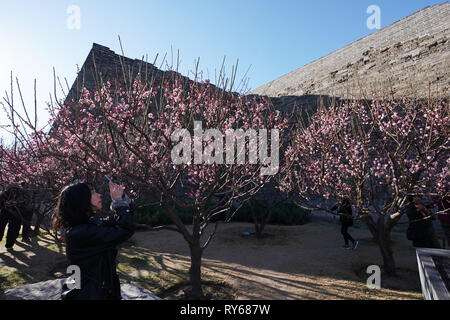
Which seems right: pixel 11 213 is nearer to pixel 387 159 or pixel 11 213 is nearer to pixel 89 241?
pixel 89 241

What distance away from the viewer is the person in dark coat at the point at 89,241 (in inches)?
78.0

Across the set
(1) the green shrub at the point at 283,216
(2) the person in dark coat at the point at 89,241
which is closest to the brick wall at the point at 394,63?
(1) the green shrub at the point at 283,216

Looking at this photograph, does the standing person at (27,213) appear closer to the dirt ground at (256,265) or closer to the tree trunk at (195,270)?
the dirt ground at (256,265)

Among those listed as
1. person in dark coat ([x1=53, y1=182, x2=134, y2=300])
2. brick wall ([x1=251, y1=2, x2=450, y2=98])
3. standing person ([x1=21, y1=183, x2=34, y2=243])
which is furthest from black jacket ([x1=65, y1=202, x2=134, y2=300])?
brick wall ([x1=251, y1=2, x2=450, y2=98])

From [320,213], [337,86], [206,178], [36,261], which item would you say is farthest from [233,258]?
[337,86]

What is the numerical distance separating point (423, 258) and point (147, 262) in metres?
4.81

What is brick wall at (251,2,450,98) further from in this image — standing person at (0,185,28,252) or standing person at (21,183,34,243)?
standing person at (0,185,28,252)

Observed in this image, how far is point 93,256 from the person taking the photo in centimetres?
203

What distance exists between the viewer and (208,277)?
15.8 ft

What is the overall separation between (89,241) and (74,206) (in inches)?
11.5

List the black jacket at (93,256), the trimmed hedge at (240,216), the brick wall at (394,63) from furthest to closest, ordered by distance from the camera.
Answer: the brick wall at (394,63) → the trimmed hedge at (240,216) → the black jacket at (93,256)

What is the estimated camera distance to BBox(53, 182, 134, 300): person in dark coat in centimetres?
198
